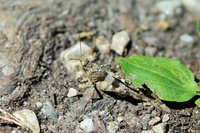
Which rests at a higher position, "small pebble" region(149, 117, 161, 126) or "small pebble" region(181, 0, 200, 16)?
"small pebble" region(181, 0, 200, 16)

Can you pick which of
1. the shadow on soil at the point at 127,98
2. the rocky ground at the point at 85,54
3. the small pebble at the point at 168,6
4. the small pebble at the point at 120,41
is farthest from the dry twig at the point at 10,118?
the small pebble at the point at 168,6

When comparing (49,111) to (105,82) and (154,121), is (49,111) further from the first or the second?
(154,121)

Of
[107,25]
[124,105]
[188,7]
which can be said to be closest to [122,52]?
[107,25]

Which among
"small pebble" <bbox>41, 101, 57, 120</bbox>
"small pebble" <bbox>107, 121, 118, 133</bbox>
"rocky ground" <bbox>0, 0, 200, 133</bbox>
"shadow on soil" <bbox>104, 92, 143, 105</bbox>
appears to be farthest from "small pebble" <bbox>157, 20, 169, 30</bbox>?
"small pebble" <bbox>41, 101, 57, 120</bbox>

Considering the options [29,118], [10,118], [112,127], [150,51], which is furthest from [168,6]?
[10,118]

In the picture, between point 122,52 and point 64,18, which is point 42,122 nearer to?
point 122,52

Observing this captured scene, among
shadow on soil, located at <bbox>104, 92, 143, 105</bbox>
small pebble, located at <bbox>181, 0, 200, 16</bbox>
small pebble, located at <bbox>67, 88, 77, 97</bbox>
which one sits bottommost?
shadow on soil, located at <bbox>104, 92, 143, 105</bbox>

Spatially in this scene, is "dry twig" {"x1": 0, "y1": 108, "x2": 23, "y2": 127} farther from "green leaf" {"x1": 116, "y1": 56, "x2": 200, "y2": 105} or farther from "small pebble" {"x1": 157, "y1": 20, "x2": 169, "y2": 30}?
"small pebble" {"x1": 157, "y1": 20, "x2": 169, "y2": 30}
